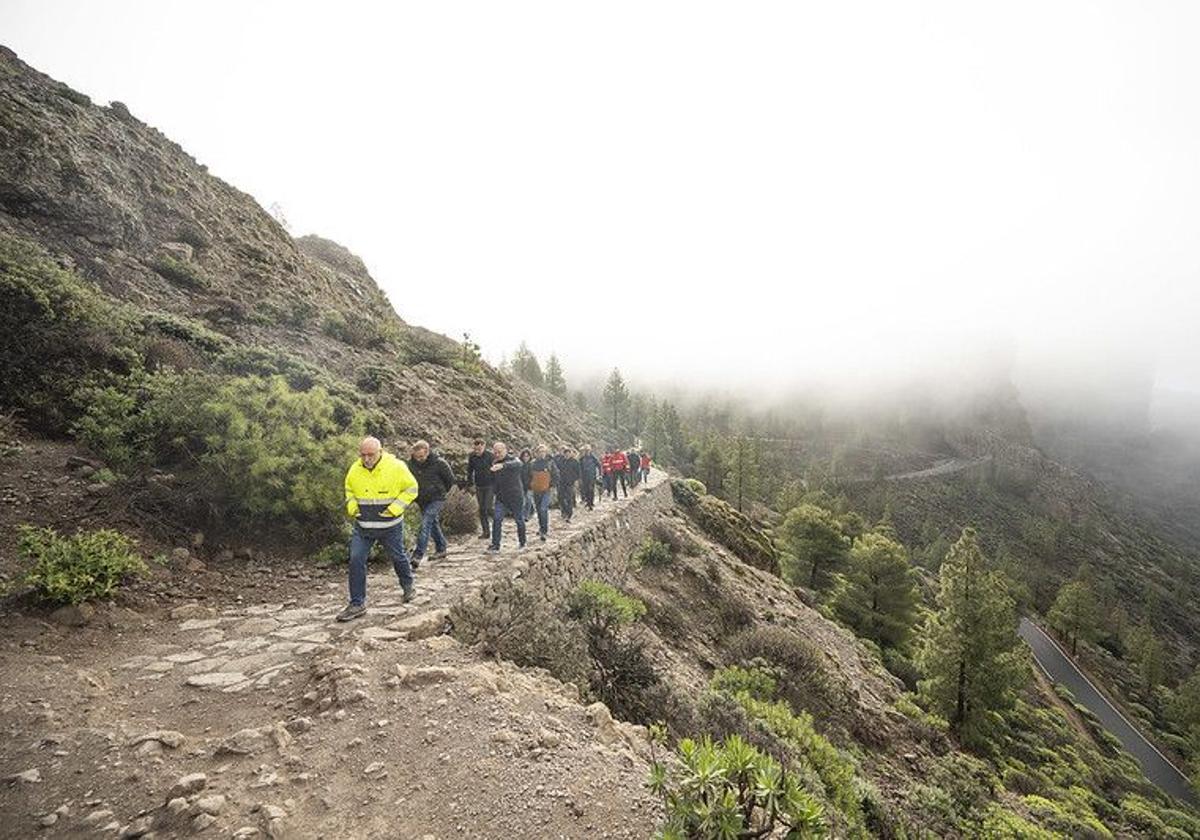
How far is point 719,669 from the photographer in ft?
37.6

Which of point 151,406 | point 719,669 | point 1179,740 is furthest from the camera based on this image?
point 1179,740

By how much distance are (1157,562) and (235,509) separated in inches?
7152

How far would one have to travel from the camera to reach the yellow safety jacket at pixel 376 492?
21.1 ft

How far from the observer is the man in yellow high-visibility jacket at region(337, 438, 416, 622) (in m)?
6.41

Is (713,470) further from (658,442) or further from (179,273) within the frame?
(179,273)

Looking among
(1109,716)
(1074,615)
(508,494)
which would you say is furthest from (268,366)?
(1074,615)

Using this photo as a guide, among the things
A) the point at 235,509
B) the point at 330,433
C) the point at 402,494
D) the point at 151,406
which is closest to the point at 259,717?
the point at 402,494

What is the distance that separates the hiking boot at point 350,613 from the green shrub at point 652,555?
35.9 ft

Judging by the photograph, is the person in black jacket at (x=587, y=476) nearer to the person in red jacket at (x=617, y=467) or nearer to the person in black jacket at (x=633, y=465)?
the person in red jacket at (x=617, y=467)

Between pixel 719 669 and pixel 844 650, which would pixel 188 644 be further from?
pixel 844 650

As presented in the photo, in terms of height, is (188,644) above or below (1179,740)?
above

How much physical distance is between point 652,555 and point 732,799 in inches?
565

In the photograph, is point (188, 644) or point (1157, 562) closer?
point (188, 644)

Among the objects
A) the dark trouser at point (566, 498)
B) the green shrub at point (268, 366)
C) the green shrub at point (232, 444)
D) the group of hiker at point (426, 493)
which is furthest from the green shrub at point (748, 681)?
the green shrub at point (268, 366)
